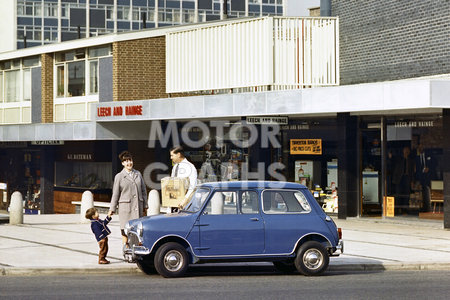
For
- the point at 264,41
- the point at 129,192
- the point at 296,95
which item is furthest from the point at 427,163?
the point at 129,192

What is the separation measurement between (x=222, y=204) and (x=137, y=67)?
722 inches

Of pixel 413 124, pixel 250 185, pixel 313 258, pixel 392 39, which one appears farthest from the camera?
pixel 392 39

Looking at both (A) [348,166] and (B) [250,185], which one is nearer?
(B) [250,185]

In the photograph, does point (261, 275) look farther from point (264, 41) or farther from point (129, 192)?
point (264, 41)

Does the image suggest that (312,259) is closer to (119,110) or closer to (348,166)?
(348,166)

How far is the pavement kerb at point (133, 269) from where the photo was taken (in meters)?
13.3

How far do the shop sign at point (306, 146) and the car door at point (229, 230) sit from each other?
12.4 m

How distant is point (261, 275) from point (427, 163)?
33.4 feet

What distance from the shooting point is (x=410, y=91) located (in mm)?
20641

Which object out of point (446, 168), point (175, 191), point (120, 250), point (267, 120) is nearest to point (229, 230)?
point (175, 191)

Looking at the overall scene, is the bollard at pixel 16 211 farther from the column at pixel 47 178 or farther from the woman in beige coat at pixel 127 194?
the column at pixel 47 178

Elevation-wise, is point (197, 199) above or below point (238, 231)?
above

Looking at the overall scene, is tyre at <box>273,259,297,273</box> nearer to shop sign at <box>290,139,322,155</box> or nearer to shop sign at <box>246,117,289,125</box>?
shop sign at <box>246,117,289,125</box>

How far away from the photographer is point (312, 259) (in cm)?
1314
